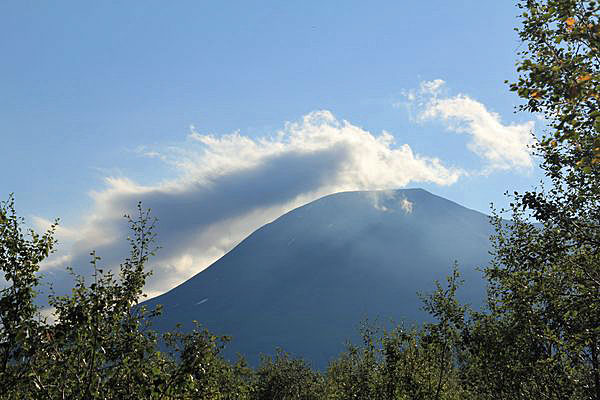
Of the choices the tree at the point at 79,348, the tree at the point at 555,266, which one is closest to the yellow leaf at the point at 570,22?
the tree at the point at 555,266

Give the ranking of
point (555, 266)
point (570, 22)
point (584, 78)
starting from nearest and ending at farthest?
point (584, 78), point (570, 22), point (555, 266)

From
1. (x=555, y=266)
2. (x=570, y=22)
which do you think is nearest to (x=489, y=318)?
(x=555, y=266)

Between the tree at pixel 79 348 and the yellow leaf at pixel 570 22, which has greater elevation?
the yellow leaf at pixel 570 22

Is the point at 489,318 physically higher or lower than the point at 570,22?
lower

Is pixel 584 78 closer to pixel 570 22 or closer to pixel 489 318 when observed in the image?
pixel 570 22

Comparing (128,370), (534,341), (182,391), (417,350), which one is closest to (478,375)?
(534,341)

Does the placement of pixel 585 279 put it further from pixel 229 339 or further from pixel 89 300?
pixel 89 300

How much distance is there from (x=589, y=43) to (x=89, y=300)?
1149 centimetres

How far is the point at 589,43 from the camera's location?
8797mm

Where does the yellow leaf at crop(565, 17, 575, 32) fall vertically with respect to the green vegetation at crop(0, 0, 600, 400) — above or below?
above

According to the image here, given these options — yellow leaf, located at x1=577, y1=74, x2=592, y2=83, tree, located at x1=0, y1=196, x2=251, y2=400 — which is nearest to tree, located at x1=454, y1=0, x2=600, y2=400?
yellow leaf, located at x1=577, y1=74, x2=592, y2=83

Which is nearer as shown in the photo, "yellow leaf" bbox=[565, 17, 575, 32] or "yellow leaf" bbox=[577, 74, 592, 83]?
"yellow leaf" bbox=[577, 74, 592, 83]

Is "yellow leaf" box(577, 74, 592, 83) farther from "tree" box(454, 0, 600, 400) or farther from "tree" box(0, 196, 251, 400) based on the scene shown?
"tree" box(0, 196, 251, 400)

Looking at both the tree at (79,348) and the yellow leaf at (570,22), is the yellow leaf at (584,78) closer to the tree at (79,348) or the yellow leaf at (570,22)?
the yellow leaf at (570,22)
